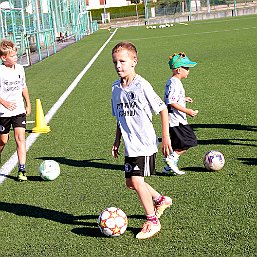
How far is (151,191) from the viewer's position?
5250 mm

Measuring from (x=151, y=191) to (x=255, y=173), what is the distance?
5.32ft

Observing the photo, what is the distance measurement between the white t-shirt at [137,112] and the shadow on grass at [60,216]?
2.40 feet

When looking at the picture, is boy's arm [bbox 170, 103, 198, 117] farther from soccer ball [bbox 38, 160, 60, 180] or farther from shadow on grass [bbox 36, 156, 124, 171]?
soccer ball [bbox 38, 160, 60, 180]

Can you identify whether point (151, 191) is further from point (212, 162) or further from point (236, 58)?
point (236, 58)

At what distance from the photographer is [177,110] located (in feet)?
22.1

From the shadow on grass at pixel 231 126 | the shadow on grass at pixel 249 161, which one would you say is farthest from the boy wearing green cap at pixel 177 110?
the shadow on grass at pixel 231 126

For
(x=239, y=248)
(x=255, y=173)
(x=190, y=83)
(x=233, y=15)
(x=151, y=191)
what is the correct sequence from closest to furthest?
(x=239, y=248)
(x=151, y=191)
(x=255, y=173)
(x=190, y=83)
(x=233, y=15)

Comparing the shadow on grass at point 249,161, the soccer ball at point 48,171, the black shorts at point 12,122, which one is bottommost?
the shadow on grass at point 249,161

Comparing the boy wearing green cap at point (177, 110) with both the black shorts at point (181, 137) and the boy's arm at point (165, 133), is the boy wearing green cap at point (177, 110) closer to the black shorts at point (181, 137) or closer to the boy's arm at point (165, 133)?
the black shorts at point (181, 137)

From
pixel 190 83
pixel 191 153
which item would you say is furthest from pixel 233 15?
pixel 191 153

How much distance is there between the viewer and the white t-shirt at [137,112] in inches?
190

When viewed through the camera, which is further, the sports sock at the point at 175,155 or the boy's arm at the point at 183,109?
the sports sock at the point at 175,155

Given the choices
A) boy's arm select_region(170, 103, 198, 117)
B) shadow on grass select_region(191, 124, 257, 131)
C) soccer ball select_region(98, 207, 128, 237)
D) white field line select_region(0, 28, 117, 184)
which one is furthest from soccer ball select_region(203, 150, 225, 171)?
white field line select_region(0, 28, 117, 184)

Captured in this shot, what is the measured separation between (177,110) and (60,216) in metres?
1.99
